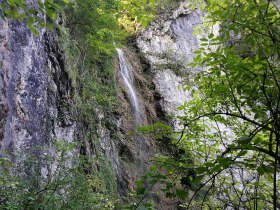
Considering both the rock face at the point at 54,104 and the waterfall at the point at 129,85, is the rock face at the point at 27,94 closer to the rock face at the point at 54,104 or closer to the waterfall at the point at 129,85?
the rock face at the point at 54,104

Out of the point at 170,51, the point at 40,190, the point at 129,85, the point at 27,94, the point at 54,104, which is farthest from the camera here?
the point at 170,51

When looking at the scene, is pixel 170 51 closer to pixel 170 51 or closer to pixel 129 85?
pixel 170 51

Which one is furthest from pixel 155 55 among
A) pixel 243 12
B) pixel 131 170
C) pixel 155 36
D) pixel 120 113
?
pixel 243 12

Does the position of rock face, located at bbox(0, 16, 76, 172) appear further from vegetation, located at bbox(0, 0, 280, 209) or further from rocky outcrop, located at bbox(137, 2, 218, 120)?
rocky outcrop, located at bbox(137, 2, 218, 120)

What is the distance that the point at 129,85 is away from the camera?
13.0 m

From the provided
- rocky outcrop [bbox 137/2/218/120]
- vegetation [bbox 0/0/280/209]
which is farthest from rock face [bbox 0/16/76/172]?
rocky outcrop [bbox 137/2/218/120]

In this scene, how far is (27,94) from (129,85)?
7.53 meters

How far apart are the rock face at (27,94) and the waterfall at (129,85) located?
5.11m

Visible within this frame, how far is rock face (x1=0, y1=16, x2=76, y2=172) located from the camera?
17.0ft

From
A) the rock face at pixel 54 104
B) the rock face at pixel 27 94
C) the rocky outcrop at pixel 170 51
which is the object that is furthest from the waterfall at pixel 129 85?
the rock face at pixel 27 94

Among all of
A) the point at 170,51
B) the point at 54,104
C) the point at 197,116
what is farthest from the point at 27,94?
the point at 170,51

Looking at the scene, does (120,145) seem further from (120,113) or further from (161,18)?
(161,18)

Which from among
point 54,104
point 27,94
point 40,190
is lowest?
point 40,190

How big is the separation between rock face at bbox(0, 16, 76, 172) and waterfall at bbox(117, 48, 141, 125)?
201 inches
